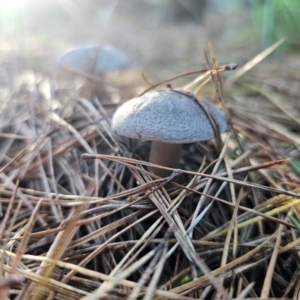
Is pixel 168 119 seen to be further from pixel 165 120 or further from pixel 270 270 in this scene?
pixel 270 270

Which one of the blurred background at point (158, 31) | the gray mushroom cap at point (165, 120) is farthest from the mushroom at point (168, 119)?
the blurred background at point (158, 31)

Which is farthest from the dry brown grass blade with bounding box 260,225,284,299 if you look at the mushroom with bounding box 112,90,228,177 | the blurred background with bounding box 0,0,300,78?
the blurred background with bounding box 0,0,300,78

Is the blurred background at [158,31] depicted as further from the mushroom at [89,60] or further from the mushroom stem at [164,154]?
the mushroom stem at [164,154]

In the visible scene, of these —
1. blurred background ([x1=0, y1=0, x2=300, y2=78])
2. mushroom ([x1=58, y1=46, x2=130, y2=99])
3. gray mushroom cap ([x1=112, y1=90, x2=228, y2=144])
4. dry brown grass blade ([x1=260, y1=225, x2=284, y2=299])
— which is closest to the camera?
dry brown grass blade ([x1=260, y1=225, x2=284, y2=299])

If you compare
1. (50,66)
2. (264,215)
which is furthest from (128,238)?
(50,66)

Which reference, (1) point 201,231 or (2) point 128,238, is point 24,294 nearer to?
(2) point 128,238

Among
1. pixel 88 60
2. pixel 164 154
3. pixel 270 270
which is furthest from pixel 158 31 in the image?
pixel 270 270

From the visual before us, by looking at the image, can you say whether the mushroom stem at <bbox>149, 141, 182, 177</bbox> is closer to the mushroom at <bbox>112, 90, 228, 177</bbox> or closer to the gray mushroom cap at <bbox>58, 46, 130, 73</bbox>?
the mushroom at <bbox>112, 90, 228, 177</bbox>
